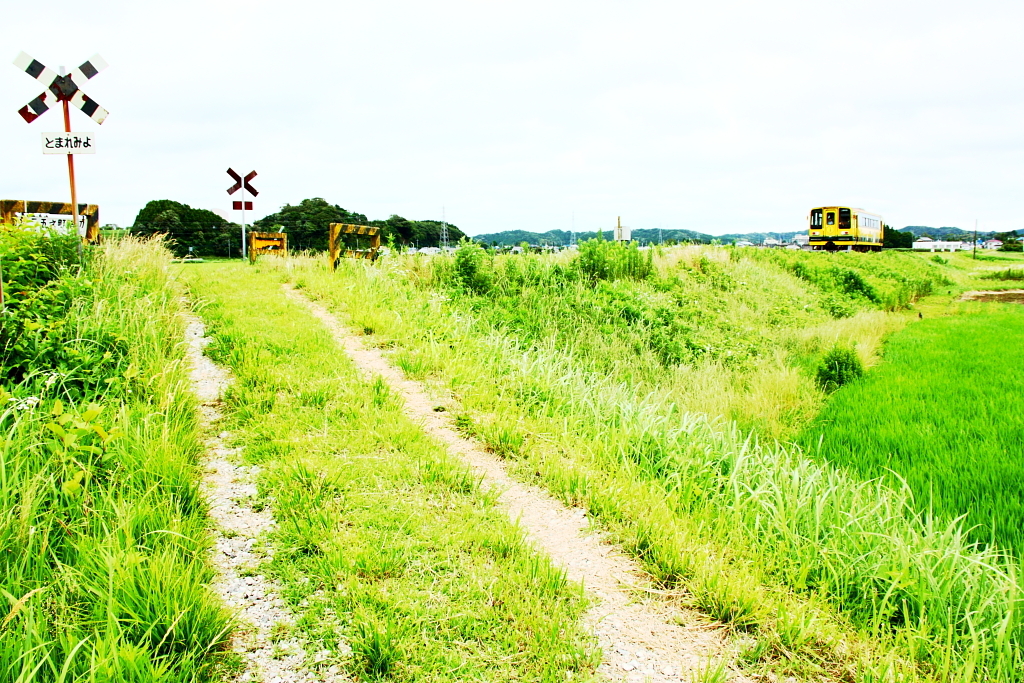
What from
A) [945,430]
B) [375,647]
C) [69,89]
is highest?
[69,89]

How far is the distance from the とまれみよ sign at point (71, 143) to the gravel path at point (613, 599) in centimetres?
798

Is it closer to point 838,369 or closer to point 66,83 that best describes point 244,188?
point 66,83

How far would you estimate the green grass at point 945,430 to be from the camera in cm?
534

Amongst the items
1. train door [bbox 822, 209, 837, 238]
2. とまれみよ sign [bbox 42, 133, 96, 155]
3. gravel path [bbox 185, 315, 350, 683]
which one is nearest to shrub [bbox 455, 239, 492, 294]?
とまれみよ sign [bbox 42, 133, 96, 155]

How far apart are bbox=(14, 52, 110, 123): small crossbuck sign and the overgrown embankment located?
15.3ft

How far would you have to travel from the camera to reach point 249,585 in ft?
9.21

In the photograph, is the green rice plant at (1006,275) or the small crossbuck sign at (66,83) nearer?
the small crossbuck sign at (66,83)

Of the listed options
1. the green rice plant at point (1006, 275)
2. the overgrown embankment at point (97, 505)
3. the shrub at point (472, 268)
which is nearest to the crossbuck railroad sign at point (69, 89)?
the overgrown embankment at point (97, 505)

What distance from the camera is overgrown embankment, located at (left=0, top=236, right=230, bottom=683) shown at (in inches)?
87.4

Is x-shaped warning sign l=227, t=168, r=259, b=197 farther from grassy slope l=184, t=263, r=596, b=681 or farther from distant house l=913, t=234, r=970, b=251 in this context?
distant house l=913, t=234, r=970, b=251

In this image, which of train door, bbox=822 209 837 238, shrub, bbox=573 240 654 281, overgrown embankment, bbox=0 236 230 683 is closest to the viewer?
overgrown embankment, bbox=0 236 230 683

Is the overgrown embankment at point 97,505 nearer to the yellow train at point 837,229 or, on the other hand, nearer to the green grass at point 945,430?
the green grass at point 945,430

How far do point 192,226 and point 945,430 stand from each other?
1708 inches

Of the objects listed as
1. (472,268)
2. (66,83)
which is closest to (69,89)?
(66,83)
